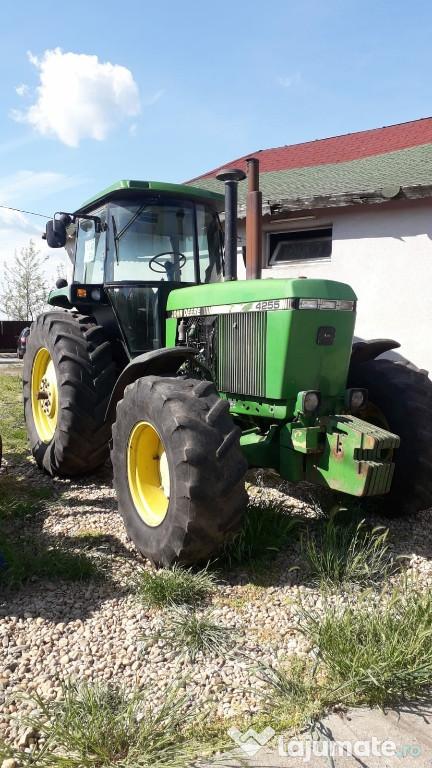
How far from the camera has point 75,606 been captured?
3066 mm

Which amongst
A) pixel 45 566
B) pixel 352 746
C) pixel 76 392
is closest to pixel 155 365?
pixel 76 392

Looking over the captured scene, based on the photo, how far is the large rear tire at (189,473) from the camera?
3158mm

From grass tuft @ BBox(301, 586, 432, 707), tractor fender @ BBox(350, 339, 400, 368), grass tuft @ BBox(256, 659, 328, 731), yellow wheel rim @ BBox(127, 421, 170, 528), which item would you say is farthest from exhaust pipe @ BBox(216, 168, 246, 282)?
grass tuft @ BBox(256, 659, 328, 731)

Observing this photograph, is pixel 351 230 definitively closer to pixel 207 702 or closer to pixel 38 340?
pixel 38 340

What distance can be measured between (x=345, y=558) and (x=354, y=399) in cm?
103

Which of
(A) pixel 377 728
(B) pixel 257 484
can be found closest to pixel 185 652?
(A) pixel 377 728

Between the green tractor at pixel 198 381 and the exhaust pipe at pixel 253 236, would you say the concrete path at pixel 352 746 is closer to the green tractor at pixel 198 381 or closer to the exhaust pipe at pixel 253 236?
the green tractor at pixel 198 381

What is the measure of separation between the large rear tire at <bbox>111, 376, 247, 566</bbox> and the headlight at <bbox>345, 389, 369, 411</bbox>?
0.98m

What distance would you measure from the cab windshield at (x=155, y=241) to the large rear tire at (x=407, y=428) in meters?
1.80

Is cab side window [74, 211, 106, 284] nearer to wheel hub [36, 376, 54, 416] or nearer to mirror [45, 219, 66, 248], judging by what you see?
mirror [45, 219, 66, 248]

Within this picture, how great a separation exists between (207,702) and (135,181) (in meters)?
3.74

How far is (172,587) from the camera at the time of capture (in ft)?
10.0

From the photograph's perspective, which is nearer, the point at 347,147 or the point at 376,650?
the point at 376,650

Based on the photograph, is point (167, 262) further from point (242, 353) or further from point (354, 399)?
point (354, 399)
